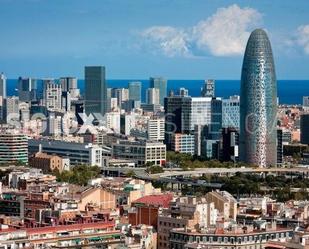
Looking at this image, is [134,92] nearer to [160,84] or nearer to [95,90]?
[160,84]

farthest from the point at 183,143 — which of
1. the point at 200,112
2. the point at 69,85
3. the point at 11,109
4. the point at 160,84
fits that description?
the point at 160,84

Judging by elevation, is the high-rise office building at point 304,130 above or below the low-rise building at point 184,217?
above

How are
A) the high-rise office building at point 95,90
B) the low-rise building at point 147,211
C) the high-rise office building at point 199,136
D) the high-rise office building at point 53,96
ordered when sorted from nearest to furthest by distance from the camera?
the low-rise building at point 147,211 < the high-rise office building at point 199,136 < the high-rise office building at point 95,90 < the high-rise office building at point 53,96

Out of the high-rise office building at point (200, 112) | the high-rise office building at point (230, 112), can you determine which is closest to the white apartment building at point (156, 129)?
the high-rise office building at point (200, 112)

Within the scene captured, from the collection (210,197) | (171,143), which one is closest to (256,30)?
(171,143)

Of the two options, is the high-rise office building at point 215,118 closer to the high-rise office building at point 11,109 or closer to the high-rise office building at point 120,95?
the high-rise office building at point 11,109

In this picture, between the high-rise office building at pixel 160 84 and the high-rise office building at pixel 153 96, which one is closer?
the high-rise office building at pixel 153 96
